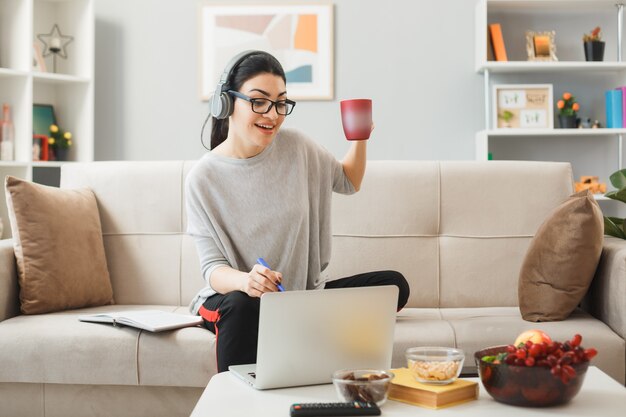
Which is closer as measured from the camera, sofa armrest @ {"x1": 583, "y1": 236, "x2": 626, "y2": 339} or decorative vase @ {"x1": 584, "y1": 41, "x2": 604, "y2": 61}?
sofa armrest @ {"x1": 583, "y1": 236, "x2": 626, "y2": 339}

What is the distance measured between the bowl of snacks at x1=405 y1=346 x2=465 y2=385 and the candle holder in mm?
3345

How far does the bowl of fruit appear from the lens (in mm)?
1317

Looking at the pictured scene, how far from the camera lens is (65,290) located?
2.55 m

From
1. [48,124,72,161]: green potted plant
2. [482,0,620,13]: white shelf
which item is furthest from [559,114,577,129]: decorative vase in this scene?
[48,124,72,161]: green potted plant

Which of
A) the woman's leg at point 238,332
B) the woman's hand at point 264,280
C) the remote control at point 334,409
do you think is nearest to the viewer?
the remote control at point 334,409

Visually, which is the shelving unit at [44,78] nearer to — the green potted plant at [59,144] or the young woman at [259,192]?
the green potted plant at [59,144]

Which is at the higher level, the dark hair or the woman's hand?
the dark hair

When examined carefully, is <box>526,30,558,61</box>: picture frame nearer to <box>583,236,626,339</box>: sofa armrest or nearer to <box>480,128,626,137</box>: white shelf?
<box>480,128,626,137</box>: white shelf

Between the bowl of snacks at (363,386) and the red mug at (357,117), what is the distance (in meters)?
0.81

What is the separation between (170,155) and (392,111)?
1.22 metres

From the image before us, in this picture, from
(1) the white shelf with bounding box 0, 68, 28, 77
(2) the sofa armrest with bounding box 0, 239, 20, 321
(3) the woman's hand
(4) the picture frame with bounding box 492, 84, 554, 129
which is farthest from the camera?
(4) the picture frame with bounding box 492, 84, 554, 129

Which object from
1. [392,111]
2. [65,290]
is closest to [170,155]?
[392,111]

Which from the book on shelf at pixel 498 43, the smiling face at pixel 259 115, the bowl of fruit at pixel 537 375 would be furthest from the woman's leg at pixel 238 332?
the book on shelf at pixel 498 43

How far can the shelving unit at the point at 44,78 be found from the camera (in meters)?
3.92
